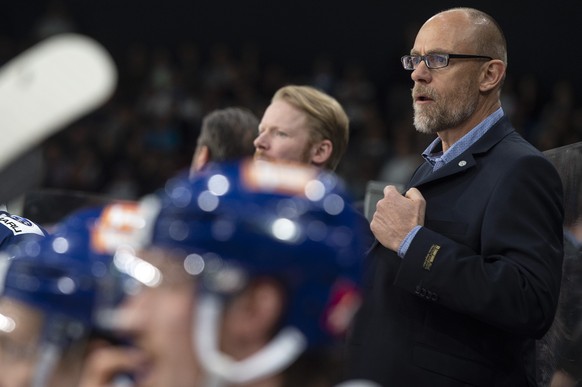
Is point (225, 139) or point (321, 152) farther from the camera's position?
point (225, 139)

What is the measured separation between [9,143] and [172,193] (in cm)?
17

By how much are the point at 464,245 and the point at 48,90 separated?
1141 millimetres

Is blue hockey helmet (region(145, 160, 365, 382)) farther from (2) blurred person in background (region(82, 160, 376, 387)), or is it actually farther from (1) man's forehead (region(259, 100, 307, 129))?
(1) man's forehead (region(259, 100, 307, 129))

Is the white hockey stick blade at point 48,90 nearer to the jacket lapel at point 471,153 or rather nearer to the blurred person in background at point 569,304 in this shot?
the jacket lapel at point 471,153

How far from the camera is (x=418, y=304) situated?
6.57 feet

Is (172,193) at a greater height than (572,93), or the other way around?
(172,193)

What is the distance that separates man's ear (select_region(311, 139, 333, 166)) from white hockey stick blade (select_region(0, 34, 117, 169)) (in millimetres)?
1438

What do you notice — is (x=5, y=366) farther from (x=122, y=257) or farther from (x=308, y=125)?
(x=308, y=125)

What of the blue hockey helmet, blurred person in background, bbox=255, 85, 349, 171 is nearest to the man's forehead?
blurred person in background, bbox=255, 85, 349, 171

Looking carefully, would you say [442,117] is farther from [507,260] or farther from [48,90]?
[48,90]

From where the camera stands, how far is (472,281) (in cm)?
183

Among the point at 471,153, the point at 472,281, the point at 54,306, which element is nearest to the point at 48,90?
the point at 54,306

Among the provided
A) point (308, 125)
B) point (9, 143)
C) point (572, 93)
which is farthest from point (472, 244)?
point (572, 93)

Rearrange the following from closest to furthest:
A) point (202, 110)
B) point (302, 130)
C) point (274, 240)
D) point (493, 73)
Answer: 1. point (274, 240)
2. point (493, 73)
3. point (302, 130)
4. point (202, 110)
